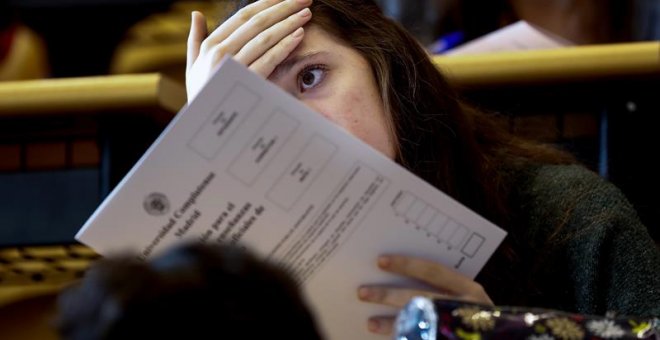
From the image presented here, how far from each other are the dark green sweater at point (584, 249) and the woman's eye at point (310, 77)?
0.34 meters

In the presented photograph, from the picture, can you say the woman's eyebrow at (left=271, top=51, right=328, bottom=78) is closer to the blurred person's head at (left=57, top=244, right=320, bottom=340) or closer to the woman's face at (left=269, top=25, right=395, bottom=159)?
the woman's face at (left=269, top=25, right=395, bottom=159)

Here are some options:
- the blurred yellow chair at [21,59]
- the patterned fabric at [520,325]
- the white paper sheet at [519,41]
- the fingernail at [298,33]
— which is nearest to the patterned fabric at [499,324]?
the patterned fabric at [520,325]

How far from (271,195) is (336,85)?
278 millimetres

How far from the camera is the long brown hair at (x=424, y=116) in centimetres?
129

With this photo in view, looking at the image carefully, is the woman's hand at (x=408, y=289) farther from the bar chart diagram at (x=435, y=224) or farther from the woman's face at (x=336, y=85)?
the woman's face at (x=336, y=85)

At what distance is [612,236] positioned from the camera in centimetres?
127

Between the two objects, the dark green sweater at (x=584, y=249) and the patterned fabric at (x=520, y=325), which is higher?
the patterned fabric at (x=520, y=325)

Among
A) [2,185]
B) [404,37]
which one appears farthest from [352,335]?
[2,185]

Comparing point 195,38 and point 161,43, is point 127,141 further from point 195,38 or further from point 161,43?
point 161,43

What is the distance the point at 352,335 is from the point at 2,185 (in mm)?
950

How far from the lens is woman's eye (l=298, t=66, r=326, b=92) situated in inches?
47.8

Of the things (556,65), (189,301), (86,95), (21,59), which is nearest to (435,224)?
(189,301)

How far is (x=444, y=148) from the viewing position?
4.42ft

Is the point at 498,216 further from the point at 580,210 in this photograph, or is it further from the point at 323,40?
the point at 323,40
